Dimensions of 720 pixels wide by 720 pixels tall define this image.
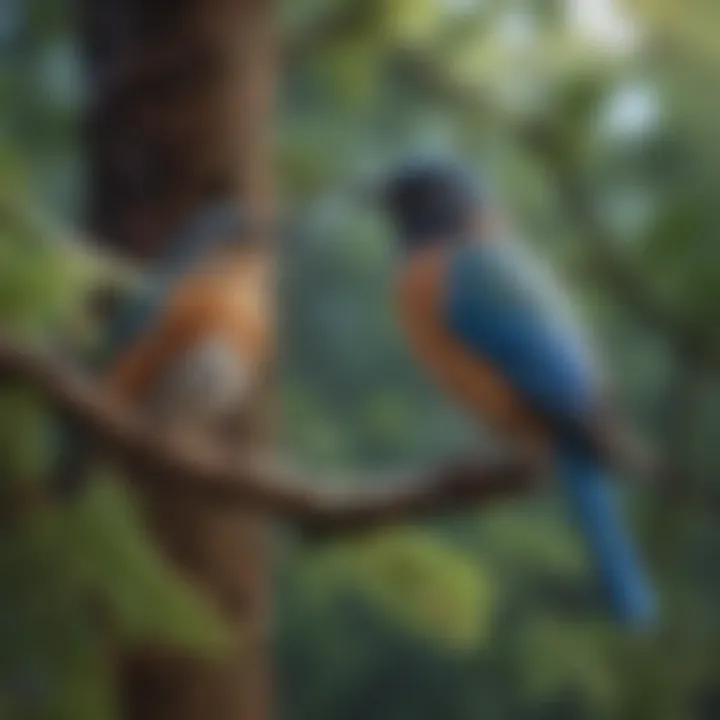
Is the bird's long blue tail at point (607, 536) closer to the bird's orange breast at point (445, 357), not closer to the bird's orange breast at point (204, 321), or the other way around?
the bird's orange breast at point (445, 357)

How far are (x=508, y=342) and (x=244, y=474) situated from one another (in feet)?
0.46

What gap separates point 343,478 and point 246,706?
12 cm

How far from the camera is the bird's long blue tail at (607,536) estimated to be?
69 cm

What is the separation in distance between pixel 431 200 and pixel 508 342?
0.07 metres

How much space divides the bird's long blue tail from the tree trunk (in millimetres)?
136

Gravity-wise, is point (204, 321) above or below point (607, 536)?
above

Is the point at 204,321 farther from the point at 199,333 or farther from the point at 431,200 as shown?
the point at 431,200

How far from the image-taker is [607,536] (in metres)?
0.70

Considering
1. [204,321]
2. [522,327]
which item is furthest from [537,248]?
[204,321]

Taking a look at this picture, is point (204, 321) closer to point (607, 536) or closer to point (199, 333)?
point (199, 333)

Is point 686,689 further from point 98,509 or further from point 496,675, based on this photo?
point 98,509

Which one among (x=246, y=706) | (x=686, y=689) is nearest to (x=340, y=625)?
(x=246, y=706)

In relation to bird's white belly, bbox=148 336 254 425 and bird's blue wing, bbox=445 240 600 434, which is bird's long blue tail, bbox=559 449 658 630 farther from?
bird's white belly, bbox=148 336 254 425

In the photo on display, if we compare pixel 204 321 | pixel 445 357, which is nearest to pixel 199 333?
pixel 204 321
